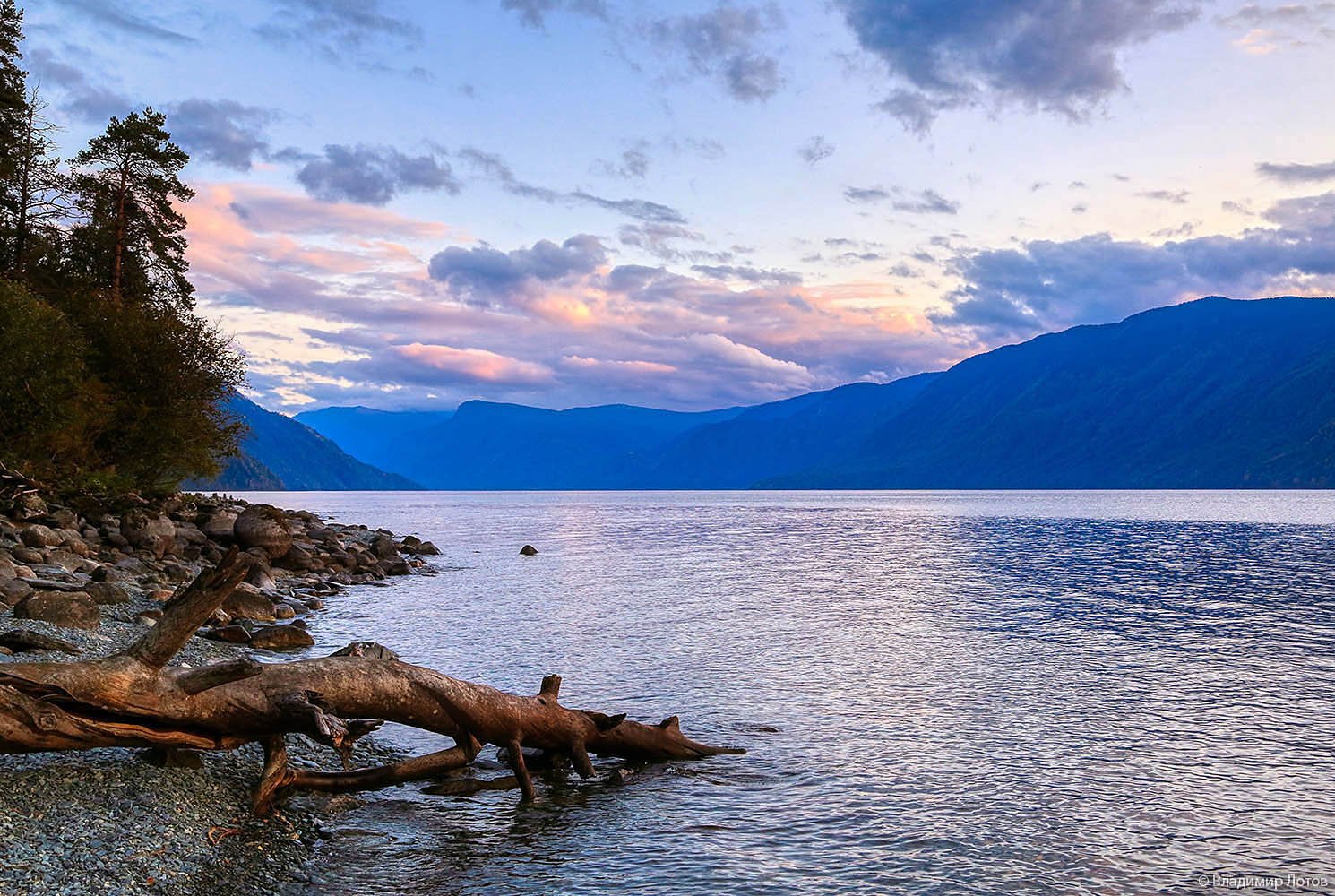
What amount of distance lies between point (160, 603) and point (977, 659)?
24.3 meters

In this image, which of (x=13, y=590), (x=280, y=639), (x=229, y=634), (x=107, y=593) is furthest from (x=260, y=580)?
(x=13, y=590)

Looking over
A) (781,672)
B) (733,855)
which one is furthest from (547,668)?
(733,855)

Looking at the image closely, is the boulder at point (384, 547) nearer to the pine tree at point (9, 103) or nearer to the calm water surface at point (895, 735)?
the calm water surface at point (895, 735)

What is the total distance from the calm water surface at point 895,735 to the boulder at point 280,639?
3.69 metres

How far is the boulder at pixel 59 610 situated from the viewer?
66.3 feet

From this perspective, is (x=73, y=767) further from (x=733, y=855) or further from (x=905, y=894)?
(x=905, y=894)

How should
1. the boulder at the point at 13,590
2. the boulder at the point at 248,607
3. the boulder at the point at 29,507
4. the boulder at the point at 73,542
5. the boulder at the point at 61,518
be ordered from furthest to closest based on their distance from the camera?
the boulder at the point at 61,518 → the boulder at the point at 29,507 → the boulder at the point at 73,542 → the boulder at the point at 248,607 → the boulder at the point at 13,590

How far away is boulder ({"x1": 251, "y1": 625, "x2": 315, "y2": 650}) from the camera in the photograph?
2620 centimetres

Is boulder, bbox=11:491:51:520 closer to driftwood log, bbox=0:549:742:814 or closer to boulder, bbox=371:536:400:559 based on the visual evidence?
boulder, bbox=371:536:400:559

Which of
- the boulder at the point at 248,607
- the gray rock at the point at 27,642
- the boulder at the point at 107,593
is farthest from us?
the boulder at the point at 248,607

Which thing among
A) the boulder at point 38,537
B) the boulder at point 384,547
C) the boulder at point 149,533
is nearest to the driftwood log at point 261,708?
the boulder at point 38,537

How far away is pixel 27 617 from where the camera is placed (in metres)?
20.2

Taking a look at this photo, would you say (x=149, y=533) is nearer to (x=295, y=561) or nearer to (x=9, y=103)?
(x=295, y=561)

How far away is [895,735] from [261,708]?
12337mm
